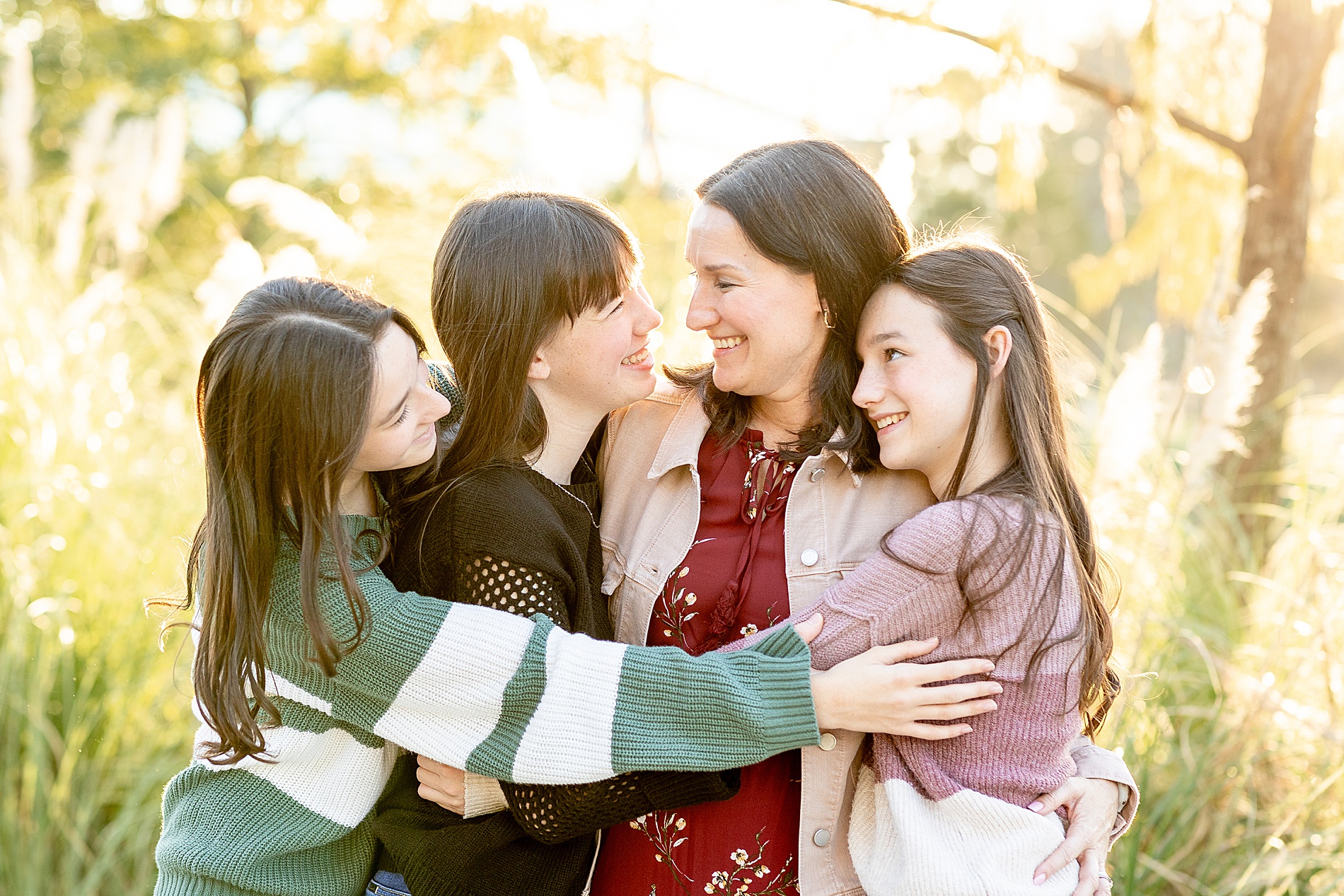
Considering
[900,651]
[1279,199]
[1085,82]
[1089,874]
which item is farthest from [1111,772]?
[1085,82]

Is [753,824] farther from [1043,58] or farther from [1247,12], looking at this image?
[1247,12]

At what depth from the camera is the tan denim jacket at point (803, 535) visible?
71.2 inches

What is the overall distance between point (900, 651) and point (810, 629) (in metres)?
0.14

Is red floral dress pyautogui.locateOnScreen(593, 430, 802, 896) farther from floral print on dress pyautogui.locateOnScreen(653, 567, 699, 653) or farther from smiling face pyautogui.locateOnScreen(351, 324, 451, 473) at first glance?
smiling face pyautogui.locateOnScreen(351, 324, 451, 473)

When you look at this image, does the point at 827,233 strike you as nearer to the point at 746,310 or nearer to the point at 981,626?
the point at 746,310

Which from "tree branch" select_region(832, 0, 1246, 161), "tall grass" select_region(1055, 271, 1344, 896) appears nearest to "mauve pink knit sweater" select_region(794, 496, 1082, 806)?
"tall grass" select_region(1055, 271, 1344, 896)

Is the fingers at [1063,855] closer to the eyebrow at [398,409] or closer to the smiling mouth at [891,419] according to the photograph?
the smiling mouth at [891,419]

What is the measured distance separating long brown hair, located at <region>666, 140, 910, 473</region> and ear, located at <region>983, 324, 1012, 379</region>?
0.25 m

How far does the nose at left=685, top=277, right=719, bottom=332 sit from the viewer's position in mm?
2020

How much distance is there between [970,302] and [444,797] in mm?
1170

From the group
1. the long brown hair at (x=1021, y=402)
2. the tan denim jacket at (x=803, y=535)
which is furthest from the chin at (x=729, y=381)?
the long brown hair at (x=1021, y=402)

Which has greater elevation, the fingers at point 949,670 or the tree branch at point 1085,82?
the tree branch at point 1085,82

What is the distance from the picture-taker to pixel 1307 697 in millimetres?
2953

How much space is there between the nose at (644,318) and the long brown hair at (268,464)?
18.6 inches
